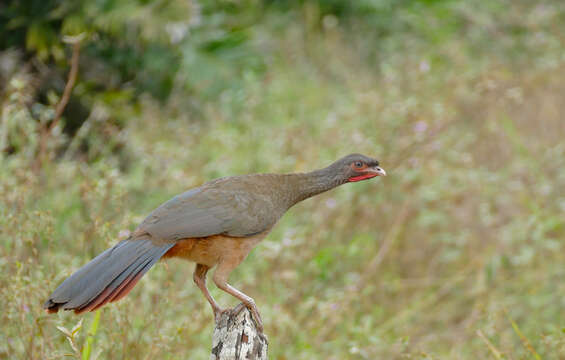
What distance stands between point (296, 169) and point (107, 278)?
2.72m

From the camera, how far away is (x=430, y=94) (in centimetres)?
652

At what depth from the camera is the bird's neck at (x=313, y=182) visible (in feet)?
10.5

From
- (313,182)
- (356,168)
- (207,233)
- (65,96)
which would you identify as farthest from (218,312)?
(65,96)

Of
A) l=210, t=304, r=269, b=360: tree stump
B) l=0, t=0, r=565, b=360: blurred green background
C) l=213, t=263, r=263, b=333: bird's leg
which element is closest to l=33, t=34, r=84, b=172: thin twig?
l=0, t=0, r=565, b=360: blurred green background

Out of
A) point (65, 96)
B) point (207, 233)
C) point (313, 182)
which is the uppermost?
point (65, 96)

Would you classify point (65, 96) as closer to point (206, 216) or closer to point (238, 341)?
point (206, 216)

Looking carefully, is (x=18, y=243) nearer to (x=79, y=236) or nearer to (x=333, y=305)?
(x=79, y=236)

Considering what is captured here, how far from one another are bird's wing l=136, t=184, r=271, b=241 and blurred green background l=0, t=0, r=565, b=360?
29cm

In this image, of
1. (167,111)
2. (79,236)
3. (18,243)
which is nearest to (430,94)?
(167,111)

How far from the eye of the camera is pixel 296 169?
510 cm

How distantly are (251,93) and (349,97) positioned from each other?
117 centimetres

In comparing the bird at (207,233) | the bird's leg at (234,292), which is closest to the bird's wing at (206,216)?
→ the bird at (207,233)

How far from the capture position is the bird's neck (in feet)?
10.5

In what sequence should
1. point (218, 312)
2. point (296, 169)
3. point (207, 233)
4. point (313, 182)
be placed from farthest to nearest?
point (296, 169)
point (313, 182)
point (218, 312)
point (207, 233)
